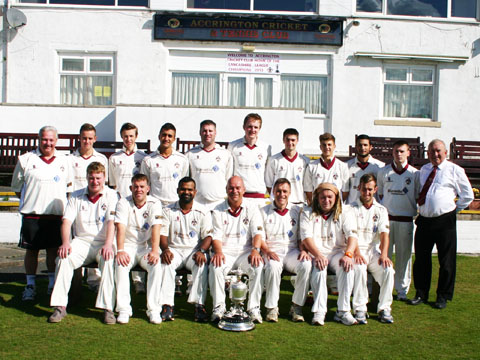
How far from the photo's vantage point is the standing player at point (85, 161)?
671cm

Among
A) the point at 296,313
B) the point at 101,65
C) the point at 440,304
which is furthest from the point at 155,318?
the point at 101,65

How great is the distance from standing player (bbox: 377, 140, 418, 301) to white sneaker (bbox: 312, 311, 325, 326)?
5.13ft

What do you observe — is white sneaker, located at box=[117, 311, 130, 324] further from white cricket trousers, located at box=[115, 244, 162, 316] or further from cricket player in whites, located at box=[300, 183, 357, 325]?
cricket player in whites, located at box=[300, 183, 357, 325]

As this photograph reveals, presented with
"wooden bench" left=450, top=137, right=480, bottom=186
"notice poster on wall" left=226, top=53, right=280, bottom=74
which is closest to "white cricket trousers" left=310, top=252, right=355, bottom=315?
"wooden bench" left=450, top=137, right=480, bottom=186

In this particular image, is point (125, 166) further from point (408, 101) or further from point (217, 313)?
Result: point (408, 101)

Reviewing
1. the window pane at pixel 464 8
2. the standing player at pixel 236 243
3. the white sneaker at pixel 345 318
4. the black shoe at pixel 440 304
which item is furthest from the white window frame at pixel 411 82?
the white sneaker at pixel 345 318

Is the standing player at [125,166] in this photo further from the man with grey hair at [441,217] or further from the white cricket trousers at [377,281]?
the man with grey hair at [441,217]

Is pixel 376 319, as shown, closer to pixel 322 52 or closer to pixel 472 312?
pixel 472 312

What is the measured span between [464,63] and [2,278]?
13.7m

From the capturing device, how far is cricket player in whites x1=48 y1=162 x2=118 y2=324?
5.41 meters

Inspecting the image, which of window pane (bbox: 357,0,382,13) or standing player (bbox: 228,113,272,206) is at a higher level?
window pane (bbox: 357,0,382,13)

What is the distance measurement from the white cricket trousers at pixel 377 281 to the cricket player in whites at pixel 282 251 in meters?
0.52

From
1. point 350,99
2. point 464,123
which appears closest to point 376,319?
point 350,99

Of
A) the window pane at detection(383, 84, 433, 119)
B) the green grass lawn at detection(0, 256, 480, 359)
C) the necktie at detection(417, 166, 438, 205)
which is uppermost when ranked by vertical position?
the window pane at detection(383, 84, 433, 119)
